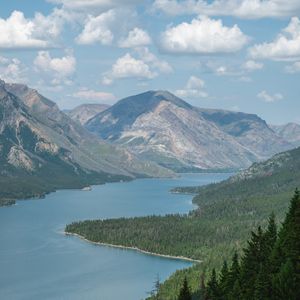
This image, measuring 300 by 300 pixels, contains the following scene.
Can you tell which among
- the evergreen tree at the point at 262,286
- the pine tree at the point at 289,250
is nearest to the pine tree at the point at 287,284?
the pine tree at the point at 289,250

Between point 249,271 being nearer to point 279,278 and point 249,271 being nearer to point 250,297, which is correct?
point 250,297

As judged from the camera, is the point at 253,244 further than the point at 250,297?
Yes

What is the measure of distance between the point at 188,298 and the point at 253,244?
12.7 m

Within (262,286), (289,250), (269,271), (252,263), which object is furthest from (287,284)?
(252,263)

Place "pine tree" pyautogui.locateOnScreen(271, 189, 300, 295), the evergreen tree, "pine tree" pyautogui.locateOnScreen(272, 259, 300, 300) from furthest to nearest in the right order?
the evergreen tree
"pine tree" pyautogui.locateOnScreen(271, 189, 300, 295)
"pine tree" pyautogui.locateOnScreen(272, 259, 300, 300)

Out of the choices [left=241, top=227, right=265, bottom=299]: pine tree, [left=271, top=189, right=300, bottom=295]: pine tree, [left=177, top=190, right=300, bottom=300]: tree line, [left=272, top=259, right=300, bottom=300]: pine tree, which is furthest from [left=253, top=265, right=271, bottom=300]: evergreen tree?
[left=241, top=227, right=265, bottom=299]: pine tree

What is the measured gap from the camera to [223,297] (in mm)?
97000

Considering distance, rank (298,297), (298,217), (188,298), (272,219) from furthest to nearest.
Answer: (272,219), (188,298), (298,217), (298,297)

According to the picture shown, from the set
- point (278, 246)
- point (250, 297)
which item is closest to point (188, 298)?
point (250, 297)

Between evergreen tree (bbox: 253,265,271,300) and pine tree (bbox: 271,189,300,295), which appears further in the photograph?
evergreen tree (bbox: 253,265,271,300)

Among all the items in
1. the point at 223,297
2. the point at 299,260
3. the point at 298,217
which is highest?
the point at 298,217

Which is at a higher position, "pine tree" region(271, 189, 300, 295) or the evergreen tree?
"pine tree" region(271, 189, 300, 295)

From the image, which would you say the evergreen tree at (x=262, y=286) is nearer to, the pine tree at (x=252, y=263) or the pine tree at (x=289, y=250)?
the pine tree at (x=289, y=250)

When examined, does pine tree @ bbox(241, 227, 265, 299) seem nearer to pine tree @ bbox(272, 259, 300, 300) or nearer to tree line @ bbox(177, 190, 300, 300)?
tree line @ bbox(177, 190, 300, 300)
